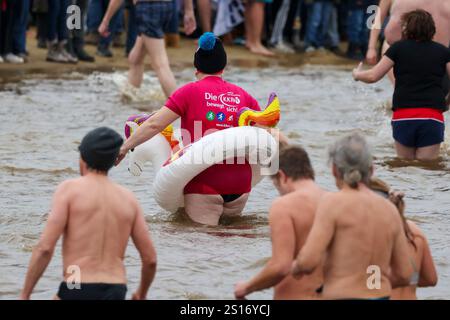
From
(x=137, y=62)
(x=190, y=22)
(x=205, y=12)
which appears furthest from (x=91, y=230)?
(x=205, y=12)

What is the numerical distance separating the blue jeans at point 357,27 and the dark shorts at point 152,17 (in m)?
7.11

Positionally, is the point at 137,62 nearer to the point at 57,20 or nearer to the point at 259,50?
the point at 57,20

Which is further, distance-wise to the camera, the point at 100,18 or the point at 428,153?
the point at 100,18

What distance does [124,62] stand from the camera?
59.3ft

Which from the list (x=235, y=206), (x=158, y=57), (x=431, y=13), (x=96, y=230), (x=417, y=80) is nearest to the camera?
(x=96, y=230)

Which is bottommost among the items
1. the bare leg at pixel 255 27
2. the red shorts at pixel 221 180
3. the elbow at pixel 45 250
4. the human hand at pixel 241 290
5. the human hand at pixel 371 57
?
the bare leg at pixel 255 27

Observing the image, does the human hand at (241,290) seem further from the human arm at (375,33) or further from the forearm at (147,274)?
the human arm at (375,33)

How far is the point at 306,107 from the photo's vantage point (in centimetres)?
1518

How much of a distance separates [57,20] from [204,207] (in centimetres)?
881

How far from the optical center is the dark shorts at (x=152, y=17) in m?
13.4

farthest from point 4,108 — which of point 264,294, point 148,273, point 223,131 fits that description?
point 148,273

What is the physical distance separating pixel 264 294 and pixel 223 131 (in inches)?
53.7

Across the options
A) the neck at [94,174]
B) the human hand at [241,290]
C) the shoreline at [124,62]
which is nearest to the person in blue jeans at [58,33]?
the shoreline at [124,62]
